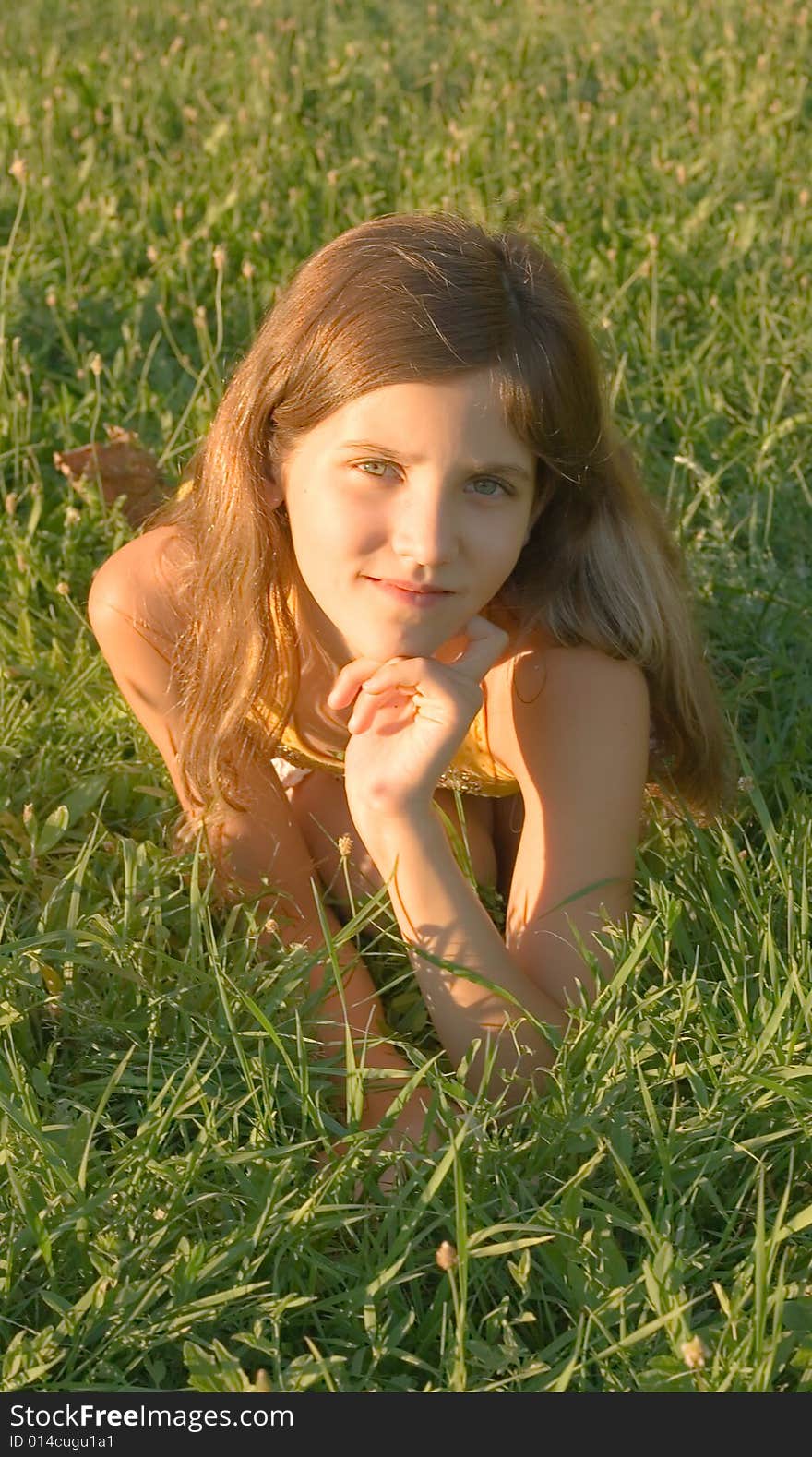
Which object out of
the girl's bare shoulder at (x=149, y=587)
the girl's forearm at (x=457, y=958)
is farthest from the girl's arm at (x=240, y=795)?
the girl's forearm at (x=457, y=958)

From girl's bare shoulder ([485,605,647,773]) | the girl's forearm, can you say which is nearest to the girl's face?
girl's bare shoulder ([485,605,647,773])

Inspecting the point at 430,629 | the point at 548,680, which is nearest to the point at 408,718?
the point at 430,629

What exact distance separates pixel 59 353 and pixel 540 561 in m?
1.83

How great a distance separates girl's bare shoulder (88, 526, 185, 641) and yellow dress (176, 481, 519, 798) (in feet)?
0.52

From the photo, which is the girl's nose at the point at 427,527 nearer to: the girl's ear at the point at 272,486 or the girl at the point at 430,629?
the girl at the point at 430,629

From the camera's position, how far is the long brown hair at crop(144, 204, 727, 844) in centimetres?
233

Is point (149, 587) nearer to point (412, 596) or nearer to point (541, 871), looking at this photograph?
point (412, 596)

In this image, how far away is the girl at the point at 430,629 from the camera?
2307 millimetres

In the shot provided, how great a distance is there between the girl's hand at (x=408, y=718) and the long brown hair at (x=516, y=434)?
7.9 inches

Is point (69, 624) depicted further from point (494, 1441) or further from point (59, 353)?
point (494, 1441)

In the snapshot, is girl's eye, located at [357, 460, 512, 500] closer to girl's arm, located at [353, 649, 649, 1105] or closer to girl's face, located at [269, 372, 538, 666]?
girl's face, located at [269, 372, 538, 666]

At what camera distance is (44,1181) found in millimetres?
2012

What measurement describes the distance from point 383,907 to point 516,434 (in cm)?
71

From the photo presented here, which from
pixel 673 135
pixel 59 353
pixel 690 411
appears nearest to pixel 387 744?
pixel 690 411
